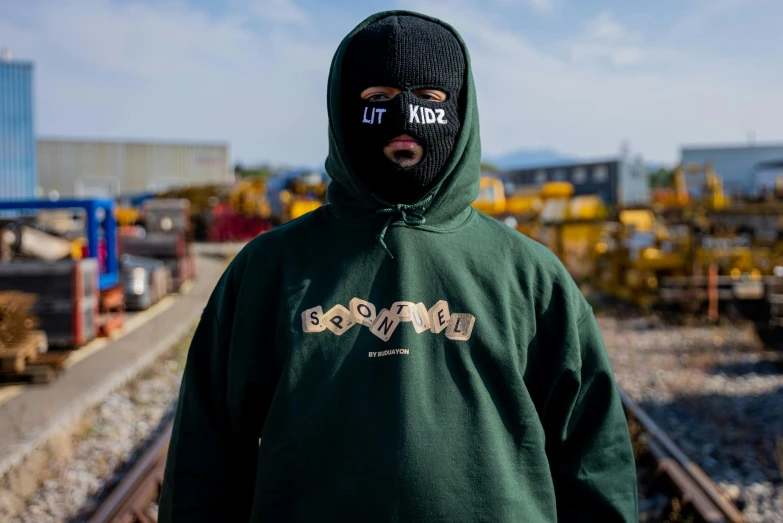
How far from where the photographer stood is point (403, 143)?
1.77 metres

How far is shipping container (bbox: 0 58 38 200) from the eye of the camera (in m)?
25.9

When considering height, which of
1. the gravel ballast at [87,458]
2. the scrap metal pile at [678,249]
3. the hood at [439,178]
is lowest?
the gravel ballast at [87,458]

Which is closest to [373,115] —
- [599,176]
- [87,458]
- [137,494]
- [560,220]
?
[137,494]

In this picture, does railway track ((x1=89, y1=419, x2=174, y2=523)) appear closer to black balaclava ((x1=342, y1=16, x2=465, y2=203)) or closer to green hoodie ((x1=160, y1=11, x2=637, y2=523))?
green hoodie ((x1=160, y1=11, x2=637, y2=523))

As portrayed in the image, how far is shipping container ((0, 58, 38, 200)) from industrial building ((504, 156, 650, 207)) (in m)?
37.9

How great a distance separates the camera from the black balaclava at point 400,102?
1756 mm

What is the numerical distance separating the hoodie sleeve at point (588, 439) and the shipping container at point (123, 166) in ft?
169

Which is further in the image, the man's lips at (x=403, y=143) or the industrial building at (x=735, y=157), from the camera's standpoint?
the industrial building at (x=735, y=157)

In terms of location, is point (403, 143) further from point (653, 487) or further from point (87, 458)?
point (87, 458)

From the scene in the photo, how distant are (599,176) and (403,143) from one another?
5759 cm

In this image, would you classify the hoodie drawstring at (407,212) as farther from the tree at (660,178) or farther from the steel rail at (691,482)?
the tree at (660,178)

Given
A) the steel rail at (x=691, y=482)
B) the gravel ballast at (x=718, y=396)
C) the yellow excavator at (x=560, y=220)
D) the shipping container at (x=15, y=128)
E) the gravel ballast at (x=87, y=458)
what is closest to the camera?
the steel rail at (x=691, y=482)

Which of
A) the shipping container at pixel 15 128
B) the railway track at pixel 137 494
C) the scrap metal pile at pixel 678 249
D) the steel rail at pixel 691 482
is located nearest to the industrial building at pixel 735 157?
the scrap metal pile at pixel 678 249

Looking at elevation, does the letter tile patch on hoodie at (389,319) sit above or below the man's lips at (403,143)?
below
